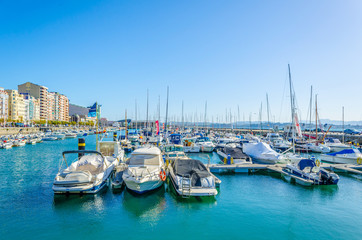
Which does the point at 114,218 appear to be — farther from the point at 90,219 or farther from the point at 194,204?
the point at 194,204

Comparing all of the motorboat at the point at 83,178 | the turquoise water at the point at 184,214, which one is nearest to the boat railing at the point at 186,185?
the turquoise water at the point at 184,214

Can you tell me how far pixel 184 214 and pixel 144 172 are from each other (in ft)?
17.9

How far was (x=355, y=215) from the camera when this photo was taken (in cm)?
1584

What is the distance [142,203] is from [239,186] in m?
10.4

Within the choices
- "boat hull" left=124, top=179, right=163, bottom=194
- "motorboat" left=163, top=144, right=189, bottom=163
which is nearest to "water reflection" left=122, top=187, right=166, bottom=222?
"boat hull" left=124, top=179, right=163, bottom=194

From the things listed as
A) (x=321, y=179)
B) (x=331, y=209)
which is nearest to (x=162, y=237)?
(x=331, y=209)

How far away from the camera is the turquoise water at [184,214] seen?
13141 millimetres

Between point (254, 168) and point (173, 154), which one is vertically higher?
point (173, 154)

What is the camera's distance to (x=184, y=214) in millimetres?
15578

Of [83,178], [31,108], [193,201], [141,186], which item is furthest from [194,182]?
[31,108]

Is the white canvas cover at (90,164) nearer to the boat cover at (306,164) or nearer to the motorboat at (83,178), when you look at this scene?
the motorboat at (83,178)

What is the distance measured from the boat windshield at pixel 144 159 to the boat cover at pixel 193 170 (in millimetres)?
2114

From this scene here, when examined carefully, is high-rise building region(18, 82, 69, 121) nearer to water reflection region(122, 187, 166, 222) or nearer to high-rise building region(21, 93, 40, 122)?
high-rise building region(21, 93, 40, 122)

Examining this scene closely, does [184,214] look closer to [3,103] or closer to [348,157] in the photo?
[348,157]
